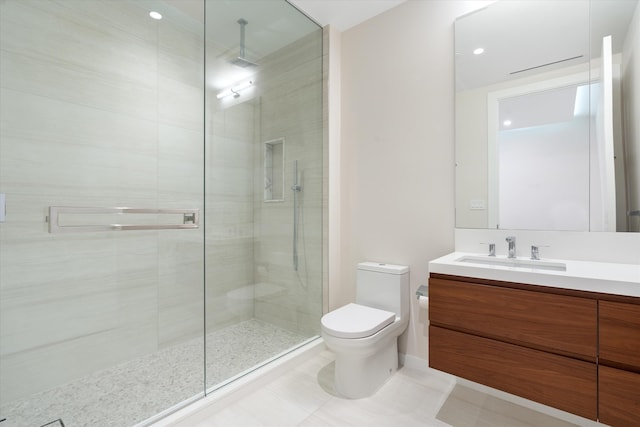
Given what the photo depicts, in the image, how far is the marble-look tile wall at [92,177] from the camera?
167cm

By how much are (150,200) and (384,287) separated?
1.74 m

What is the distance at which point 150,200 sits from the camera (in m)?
2.18

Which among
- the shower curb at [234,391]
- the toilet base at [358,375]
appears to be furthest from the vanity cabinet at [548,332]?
the shower curb at [234,391]

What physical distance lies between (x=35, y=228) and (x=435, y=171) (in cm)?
239

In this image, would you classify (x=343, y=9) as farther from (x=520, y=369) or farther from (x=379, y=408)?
(x=379, y=408)

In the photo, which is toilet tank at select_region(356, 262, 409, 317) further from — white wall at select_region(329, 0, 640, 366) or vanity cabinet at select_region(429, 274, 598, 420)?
vanity cabinet at select_region(429, 274, 598, 420)

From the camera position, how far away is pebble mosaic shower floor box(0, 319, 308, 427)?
1.59m

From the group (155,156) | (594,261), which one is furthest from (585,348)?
(155,156)

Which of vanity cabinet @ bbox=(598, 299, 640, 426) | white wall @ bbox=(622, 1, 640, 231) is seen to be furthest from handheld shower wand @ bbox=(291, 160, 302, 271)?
white wall @ bbox=(622, 1, 640, 231)

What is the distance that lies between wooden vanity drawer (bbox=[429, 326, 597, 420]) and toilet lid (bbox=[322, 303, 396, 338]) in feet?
1.10

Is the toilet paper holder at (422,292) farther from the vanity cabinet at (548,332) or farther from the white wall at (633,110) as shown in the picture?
the white wall at (633,110)

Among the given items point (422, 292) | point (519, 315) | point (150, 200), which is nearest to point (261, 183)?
point (150, 200)

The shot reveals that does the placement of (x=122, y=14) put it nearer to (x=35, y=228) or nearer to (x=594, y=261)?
(x=35, y=228)

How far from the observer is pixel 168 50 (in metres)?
2.21
